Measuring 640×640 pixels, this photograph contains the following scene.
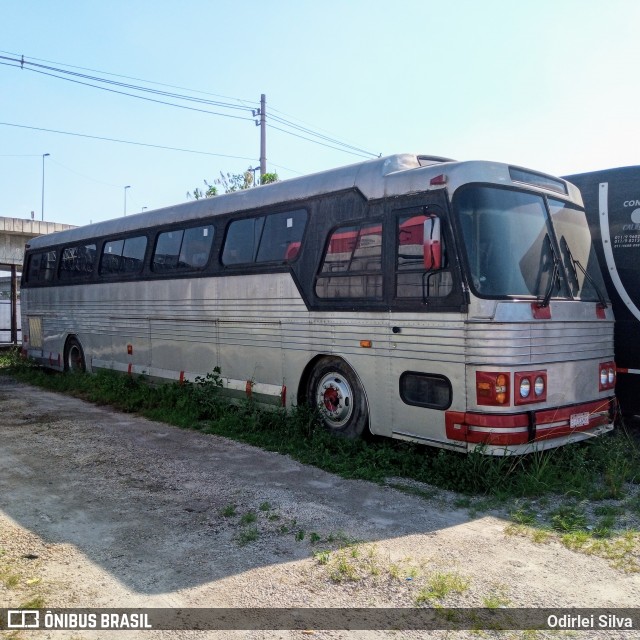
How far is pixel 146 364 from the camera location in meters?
11.5

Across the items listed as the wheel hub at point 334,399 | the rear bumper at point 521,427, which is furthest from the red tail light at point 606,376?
the wheel hub at point 334,399

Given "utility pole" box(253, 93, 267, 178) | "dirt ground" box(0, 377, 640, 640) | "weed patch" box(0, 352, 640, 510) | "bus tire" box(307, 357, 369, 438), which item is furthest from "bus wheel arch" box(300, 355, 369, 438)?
"utility pole" box(253, 93, 267, 178)

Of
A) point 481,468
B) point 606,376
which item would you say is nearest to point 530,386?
point 481,468

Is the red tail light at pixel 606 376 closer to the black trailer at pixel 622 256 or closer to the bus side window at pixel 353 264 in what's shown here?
the black trailer at pixel 622 256

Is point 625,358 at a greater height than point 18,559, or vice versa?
point 625,358

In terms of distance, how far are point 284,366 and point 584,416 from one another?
366 cm

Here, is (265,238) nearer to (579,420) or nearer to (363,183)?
(363,183)

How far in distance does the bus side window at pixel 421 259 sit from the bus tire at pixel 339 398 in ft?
4.36

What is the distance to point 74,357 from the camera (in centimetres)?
1442

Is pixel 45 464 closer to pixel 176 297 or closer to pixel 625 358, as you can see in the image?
pixel 176 297

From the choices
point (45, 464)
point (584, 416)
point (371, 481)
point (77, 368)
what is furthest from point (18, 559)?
point (77, 368)

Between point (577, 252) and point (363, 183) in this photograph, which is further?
point (363, 183)

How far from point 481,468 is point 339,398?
2.09 m

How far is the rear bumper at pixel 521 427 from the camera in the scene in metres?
5.84
